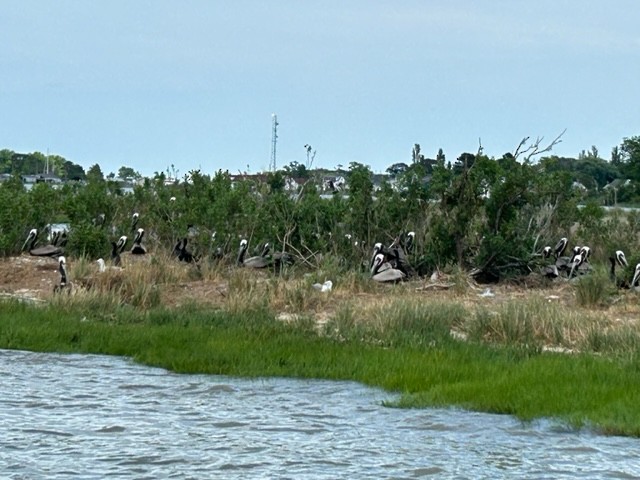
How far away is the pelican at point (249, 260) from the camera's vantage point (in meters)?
23.6

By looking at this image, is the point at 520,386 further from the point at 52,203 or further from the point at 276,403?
the point at 52,203

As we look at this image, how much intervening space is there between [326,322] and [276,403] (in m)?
4.60

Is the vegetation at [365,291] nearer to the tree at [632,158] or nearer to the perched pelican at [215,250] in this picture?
the perched pelican at [215,250]

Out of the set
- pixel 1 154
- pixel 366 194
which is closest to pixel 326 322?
pixel 366 194

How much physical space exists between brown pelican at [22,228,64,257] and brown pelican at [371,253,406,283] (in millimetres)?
6781

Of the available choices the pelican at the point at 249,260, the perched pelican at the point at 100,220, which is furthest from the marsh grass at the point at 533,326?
the perched pelican at the point at 100,220

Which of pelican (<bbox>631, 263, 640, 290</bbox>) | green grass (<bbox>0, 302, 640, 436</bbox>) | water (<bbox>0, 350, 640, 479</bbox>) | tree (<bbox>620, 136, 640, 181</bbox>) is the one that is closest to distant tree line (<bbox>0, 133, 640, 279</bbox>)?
pelican (<bbox>631, 263, 640, 290</bbox>)

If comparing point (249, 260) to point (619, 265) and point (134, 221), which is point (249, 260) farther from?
point (619, 265)

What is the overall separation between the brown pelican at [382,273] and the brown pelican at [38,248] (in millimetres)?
6781

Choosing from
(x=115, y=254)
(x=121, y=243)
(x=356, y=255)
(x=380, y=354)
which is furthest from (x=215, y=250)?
(x=380, y=354)

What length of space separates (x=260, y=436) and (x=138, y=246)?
1547cm

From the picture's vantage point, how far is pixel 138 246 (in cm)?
2602

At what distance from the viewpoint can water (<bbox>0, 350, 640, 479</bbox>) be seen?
9.76m

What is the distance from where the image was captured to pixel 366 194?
24875mm
